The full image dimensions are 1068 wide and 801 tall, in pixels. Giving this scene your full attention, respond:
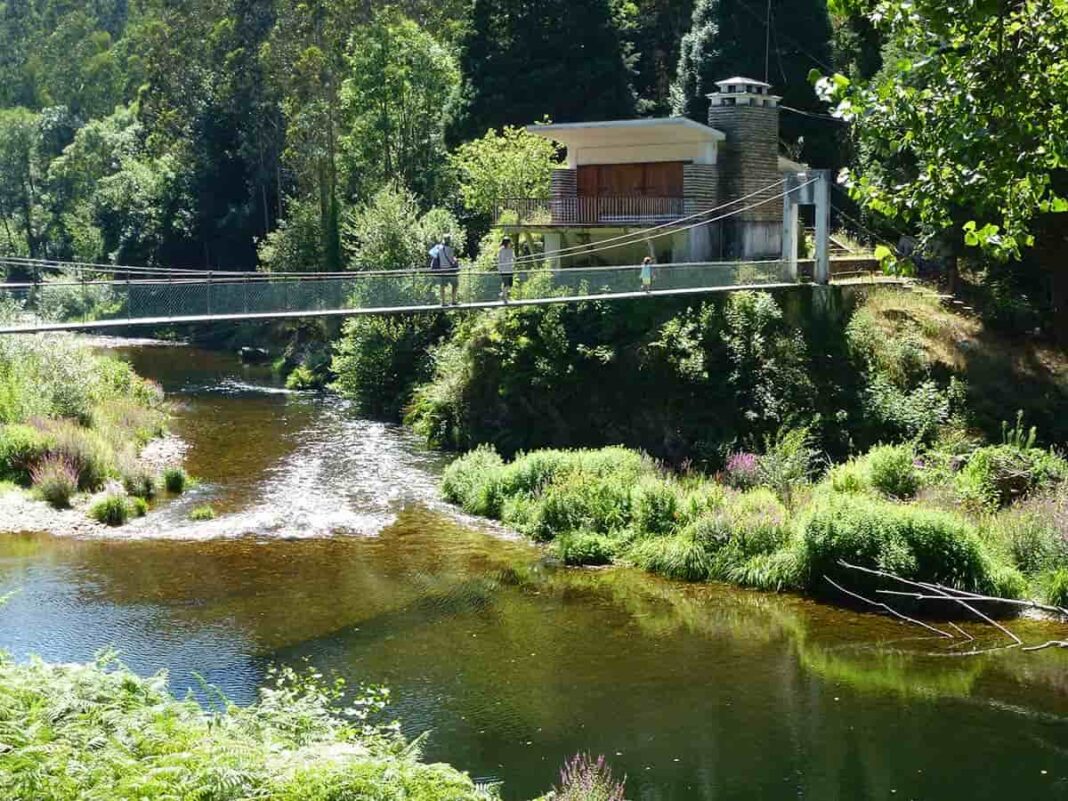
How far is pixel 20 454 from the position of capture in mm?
21938

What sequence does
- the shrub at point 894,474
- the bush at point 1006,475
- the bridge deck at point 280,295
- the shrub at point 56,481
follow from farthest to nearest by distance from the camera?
1. the shrub at point 56,481
2. the shrub at point 894,474
3. the bush at point 1006,475
4. the bridge deck at point 280,295

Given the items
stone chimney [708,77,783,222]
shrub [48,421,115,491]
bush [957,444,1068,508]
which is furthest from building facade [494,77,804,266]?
shrub [48,421,115,491]

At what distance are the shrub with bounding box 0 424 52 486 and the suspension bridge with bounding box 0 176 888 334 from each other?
2.25 m

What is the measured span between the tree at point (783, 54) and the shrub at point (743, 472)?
18356 millimetres

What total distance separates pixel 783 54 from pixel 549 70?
7.10 meters

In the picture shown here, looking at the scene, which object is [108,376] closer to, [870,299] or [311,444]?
[311,444]

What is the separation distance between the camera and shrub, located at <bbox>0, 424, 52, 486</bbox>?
856 inches

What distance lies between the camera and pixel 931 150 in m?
7.25

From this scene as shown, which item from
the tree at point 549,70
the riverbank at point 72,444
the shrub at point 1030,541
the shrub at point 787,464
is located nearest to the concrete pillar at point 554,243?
the tree at point 549,70

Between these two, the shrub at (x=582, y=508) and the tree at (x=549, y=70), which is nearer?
the shrub at (x=582, y=508)

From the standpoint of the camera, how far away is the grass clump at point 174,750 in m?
8.12

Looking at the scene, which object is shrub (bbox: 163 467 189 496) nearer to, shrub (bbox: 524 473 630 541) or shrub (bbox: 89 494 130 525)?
shrub (bbox: 89 494 130 525)

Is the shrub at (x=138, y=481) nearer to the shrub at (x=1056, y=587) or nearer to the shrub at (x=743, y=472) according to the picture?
the shrub at (x=743, y=472)

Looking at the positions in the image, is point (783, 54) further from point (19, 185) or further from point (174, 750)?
point (19, 185)
